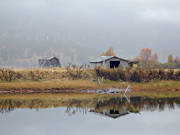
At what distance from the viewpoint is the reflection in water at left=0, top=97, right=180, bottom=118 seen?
3424cm

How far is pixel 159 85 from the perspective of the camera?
55.1 meters

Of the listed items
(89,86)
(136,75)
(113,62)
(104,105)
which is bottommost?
(104,105)

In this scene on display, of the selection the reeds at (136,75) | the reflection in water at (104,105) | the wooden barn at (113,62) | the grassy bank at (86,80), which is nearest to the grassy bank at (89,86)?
the grassy bank at (86,80)

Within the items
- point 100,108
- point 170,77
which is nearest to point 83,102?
point 100,108

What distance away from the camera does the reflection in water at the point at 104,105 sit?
112 ft

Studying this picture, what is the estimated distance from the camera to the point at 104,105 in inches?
1484

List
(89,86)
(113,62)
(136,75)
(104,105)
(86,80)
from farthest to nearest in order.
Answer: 1. (113,62)
2. (86,80)
3. (136,75)
4. (89,86)
5. (104,105)

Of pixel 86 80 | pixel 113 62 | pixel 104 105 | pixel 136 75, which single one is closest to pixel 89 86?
pixel 86 80

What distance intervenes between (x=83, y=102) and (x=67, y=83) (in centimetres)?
1504

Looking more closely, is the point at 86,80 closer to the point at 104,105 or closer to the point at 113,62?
the point at 113,62

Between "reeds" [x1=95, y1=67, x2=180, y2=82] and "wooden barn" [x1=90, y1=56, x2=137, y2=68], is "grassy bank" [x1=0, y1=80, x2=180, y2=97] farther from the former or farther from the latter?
"wooden barn" [x1=90, y1=56, x2=137, y2=68]

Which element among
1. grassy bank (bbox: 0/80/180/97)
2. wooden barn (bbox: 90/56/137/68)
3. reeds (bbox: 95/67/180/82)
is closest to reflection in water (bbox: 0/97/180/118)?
grassy bank (bbox: 0/80/180/97)

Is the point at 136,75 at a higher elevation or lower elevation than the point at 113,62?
lower

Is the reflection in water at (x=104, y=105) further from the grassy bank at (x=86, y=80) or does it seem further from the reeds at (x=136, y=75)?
the reeds at (x=136, y=75)
